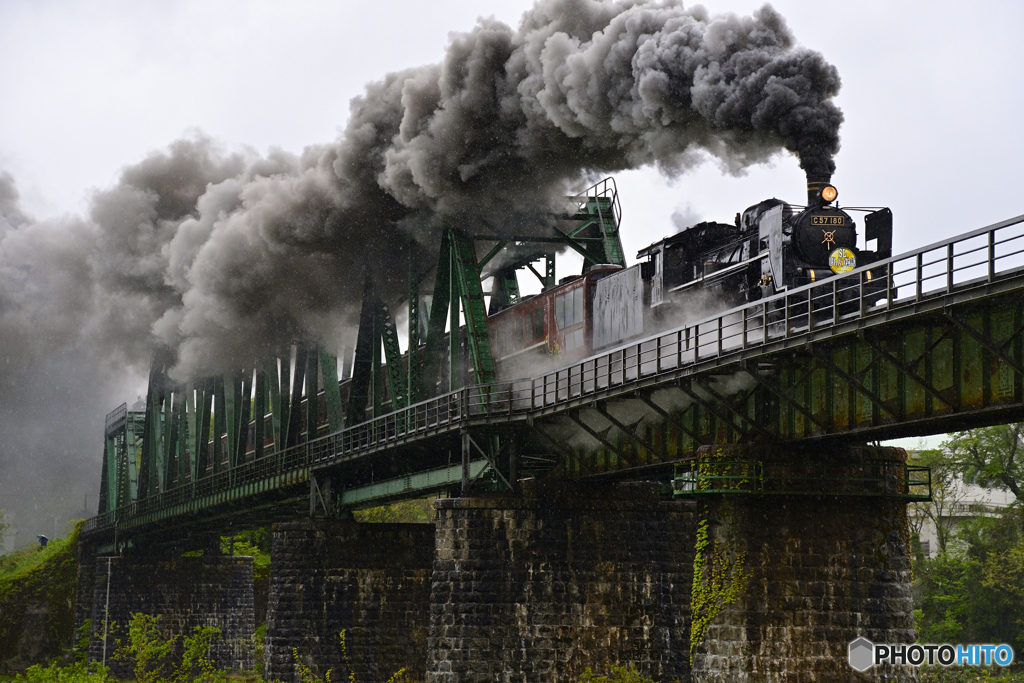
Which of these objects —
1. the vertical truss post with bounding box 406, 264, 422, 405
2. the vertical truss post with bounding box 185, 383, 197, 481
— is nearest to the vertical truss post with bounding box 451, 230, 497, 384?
the vertical truss post with bounding box 406, 264, 422, 405

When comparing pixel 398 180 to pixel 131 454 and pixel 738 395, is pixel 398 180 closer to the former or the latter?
pixel 738 395

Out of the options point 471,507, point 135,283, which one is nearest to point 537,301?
point 471,507

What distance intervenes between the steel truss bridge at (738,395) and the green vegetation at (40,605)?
33.5m

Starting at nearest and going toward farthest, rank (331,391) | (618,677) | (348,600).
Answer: (618,677)
(348,600)
(331,391)

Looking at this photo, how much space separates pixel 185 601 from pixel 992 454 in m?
32.8

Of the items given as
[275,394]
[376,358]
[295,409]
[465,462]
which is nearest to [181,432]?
[275,394]

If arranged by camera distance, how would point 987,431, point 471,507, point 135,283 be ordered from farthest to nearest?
point 987,431 → point 135,283 → point 471,507

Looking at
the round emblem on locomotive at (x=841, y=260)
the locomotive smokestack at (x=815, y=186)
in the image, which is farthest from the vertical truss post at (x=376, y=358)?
the round emblem on locomotive at (x=841, y=260)

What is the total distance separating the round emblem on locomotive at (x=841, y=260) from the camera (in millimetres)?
22891

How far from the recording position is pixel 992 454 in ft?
175

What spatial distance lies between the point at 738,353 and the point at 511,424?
26.5ft

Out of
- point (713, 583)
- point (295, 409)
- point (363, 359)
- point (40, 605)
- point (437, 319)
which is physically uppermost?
point (437, 319)

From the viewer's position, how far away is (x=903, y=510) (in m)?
22.5

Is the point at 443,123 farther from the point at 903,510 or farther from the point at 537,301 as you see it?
the point at 903,510
